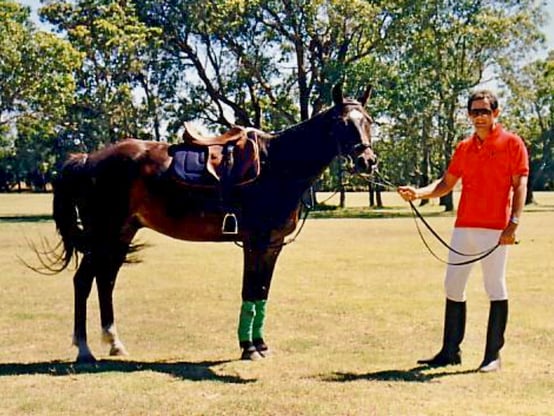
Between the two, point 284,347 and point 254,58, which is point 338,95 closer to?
point 284,347

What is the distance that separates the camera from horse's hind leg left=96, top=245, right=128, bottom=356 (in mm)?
7402

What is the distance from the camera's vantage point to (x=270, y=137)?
7.30 meters

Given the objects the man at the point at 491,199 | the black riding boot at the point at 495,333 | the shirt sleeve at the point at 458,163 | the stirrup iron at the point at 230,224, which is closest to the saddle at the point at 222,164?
the stirrup iron at the point at 230,224

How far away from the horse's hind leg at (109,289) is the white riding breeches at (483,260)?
3138 millimetres

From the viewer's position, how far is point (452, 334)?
6.85m

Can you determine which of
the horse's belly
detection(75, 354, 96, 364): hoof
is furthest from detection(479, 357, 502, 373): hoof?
detection(75, 354, 96, 364): hoof

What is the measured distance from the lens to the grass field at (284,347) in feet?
18.5

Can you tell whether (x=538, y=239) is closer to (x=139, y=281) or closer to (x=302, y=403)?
(x=139, y=281)

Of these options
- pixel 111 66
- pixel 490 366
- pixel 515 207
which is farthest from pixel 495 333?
pixel 111 66

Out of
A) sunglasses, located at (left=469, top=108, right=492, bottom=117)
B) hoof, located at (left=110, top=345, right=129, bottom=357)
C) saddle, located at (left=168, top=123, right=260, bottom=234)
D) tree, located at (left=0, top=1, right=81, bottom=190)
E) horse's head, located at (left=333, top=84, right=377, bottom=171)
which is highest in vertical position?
tree, located at (left=0, top=1, right=81, bottom=190)

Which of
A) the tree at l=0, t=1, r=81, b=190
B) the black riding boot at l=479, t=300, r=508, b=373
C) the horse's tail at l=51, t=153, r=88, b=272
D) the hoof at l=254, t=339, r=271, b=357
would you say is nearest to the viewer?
the black riding boot at l=479, t=300, r=508, b=373

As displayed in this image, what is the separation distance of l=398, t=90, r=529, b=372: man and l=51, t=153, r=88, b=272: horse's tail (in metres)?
3.52

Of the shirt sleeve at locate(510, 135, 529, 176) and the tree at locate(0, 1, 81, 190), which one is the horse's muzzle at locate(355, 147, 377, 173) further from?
the tree at locate(0, 1, 81, 190)

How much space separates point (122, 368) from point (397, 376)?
240 centimetres
